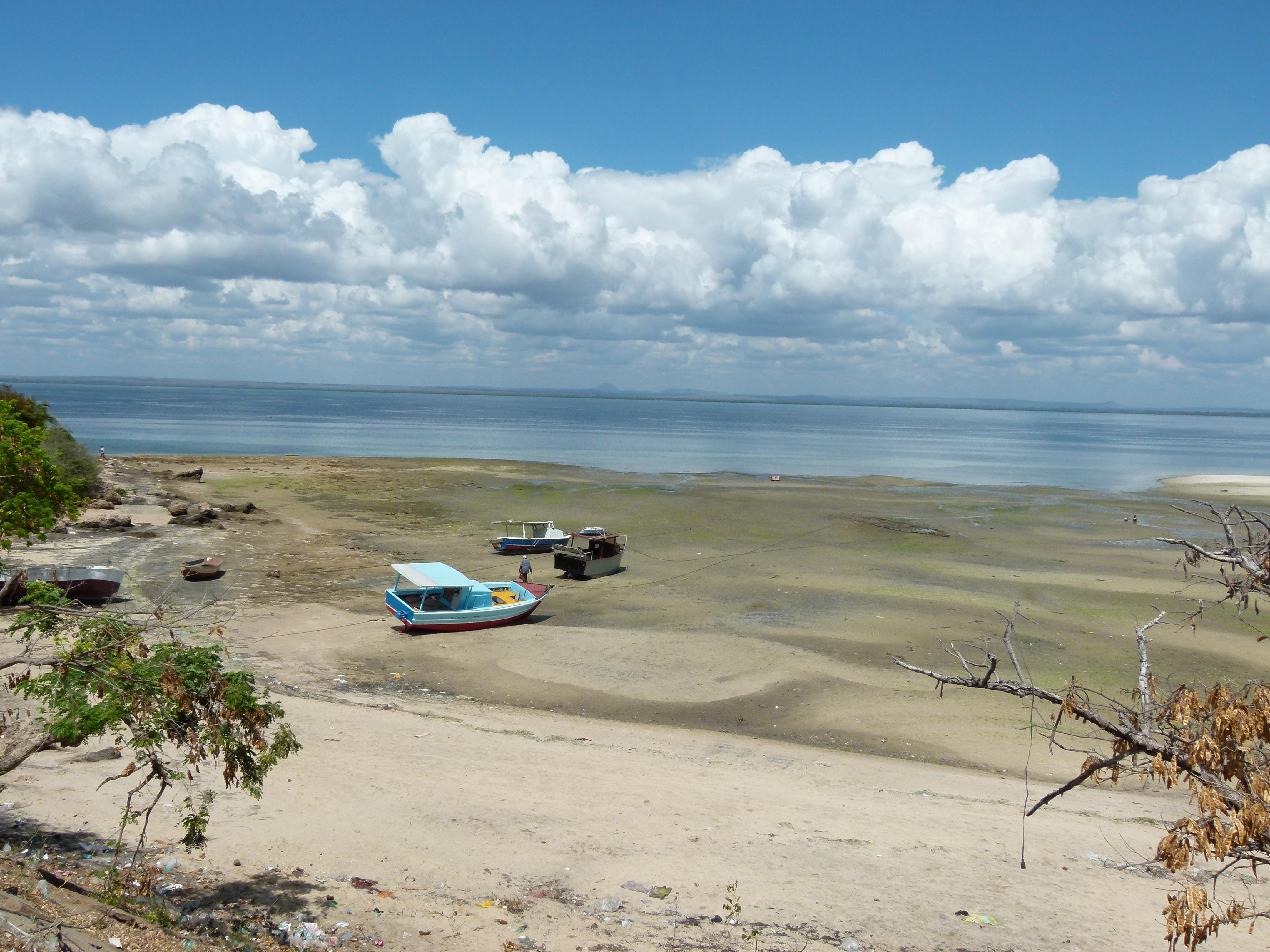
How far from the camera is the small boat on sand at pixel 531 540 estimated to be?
118 ft

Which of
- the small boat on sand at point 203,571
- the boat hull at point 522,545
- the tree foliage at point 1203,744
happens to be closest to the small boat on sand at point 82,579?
the small boat on sand at point 203,571

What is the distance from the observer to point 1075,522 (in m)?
50.5

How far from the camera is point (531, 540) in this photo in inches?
1421

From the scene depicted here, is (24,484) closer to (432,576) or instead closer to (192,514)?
(432,576)

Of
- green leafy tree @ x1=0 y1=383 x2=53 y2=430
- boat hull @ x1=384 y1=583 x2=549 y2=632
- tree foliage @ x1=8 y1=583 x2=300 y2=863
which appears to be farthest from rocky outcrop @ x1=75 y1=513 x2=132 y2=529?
tree foliage @ x1=8 y1=583 x2=300 y2=863

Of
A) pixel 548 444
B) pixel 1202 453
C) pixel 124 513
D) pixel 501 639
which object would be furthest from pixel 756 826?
pixel 1202 453

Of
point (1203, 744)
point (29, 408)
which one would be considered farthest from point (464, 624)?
point (29, 408)

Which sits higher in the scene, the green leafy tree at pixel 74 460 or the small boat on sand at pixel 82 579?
the green leafy tree at pixel 74 460

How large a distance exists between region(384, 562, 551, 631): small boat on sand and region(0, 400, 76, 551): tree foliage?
13985 mm

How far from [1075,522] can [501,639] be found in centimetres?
4023

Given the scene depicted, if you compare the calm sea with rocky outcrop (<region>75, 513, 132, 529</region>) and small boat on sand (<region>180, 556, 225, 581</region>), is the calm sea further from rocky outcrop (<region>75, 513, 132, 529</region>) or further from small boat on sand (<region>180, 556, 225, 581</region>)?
small boat on sand (<region>180, 556, 225, 581</region>)

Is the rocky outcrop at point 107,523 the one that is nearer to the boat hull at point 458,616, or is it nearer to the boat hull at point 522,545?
the boat hull at point 522,545

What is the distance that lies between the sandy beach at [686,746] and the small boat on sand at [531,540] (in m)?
1.52

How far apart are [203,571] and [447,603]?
33.1 feet
